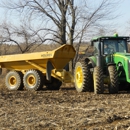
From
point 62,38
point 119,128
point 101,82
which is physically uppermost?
point 62,38

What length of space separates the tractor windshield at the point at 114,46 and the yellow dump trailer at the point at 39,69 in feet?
7.18

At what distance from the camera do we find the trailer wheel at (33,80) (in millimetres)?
14125

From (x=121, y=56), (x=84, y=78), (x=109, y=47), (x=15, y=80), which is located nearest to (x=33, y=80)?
(x=15, y=80)

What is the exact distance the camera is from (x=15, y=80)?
15.3m

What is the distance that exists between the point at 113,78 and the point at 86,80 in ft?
3.72

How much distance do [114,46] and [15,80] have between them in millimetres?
5148

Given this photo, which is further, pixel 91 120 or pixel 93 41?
pixel 93 41

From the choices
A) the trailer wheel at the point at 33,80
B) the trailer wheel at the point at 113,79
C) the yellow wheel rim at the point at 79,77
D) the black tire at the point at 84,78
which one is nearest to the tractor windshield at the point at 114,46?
the black tire at the point at 84,78

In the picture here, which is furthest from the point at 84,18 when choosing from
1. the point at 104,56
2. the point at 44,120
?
the point at 44,120

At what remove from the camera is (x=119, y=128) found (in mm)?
5547

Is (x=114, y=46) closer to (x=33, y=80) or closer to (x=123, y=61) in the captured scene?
(x=123, y=61)

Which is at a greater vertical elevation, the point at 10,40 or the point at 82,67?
the point at 10,40

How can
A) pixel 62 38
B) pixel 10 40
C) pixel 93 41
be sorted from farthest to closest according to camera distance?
pixel 10 40 < pixel 62 38 < pixel 93 41

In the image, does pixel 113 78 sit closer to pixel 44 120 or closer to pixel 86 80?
pixel 86 80
